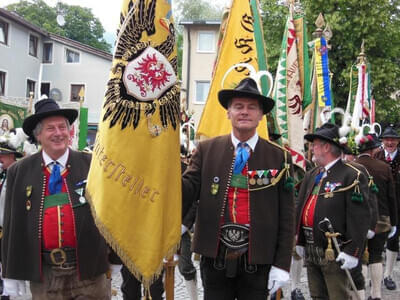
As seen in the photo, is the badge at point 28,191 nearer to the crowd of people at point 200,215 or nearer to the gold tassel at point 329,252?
the crowd of people at point 200,215

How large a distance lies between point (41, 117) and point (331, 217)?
2.88m

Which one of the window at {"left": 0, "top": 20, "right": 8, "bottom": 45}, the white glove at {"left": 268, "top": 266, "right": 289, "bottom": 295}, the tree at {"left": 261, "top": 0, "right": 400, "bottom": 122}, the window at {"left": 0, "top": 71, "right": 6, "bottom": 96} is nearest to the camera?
the white glove at {"left": 268, "top": 266, "right": 289, "bottom": 295}

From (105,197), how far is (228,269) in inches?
40.8

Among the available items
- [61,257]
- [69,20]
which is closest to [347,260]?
[61,257]

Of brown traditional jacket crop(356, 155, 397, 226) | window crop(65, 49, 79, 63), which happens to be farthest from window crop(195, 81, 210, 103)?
brown traditional jacket crop(356, 155, 397, 226)

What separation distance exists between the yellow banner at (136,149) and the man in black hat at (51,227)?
0.44m

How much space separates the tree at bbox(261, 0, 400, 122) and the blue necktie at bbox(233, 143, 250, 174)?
17334mm

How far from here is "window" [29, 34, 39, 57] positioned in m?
31.9

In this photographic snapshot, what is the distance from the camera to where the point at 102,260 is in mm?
3836

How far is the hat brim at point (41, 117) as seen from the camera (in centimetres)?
381

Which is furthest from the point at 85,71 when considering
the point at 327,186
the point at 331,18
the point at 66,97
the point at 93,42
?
the point at 327,186

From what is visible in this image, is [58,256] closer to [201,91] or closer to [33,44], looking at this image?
[201,91]

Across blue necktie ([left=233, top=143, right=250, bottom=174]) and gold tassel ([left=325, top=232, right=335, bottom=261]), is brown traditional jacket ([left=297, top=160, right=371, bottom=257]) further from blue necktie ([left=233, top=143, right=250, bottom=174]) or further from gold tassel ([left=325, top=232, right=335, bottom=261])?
blue necktie ([left=233, top=143, right=250, bottom=174])

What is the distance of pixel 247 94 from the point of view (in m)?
3.69
